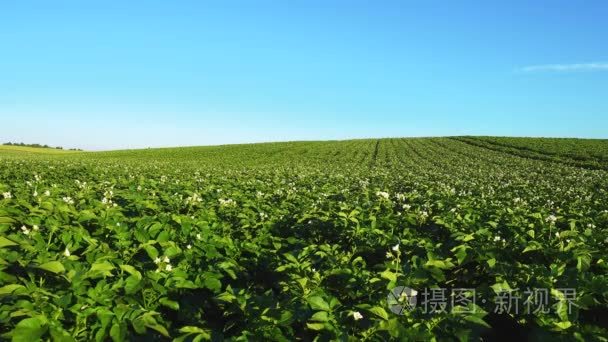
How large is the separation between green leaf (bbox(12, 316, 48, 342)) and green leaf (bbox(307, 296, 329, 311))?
192 cm

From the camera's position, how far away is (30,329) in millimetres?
3006

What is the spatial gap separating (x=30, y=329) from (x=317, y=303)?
2049 mm

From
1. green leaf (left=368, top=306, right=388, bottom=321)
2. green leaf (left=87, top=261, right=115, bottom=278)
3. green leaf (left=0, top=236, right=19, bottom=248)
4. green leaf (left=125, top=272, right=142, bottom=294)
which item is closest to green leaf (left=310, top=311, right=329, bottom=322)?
green leaf (left=368, top=306, right=388, bottom=321)

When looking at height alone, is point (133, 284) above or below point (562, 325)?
above

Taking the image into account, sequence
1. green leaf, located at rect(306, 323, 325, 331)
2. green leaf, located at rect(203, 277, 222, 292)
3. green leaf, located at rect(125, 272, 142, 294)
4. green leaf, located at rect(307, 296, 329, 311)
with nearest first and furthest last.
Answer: green leaf, located at rect(306, 323, 325, 331), green leaf, located at rect(307, 296, 329, 311), green leaf, located at rect(125, 272, 142, 294), green leaf, located at rect(203, 277, 222, 292)

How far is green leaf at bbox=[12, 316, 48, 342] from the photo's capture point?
295 centimetres

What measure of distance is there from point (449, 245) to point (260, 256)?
8.33 ft

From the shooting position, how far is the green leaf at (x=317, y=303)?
137 inches

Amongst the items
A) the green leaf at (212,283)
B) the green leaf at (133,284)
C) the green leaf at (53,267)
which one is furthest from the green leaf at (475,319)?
the green leaf at (53,267)

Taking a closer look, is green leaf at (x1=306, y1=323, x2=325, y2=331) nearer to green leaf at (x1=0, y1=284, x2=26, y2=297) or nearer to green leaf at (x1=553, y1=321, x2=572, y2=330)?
green leaf at (x1=553, y1=321, x2=572, y2=330)

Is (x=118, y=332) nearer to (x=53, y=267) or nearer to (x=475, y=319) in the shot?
(x=53, y=267)

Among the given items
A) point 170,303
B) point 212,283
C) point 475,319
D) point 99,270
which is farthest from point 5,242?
point 475,319

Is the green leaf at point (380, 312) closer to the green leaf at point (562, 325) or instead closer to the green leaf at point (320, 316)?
the green leaf at point (320, 316)

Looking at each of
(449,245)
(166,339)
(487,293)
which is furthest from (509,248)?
(166,339)
